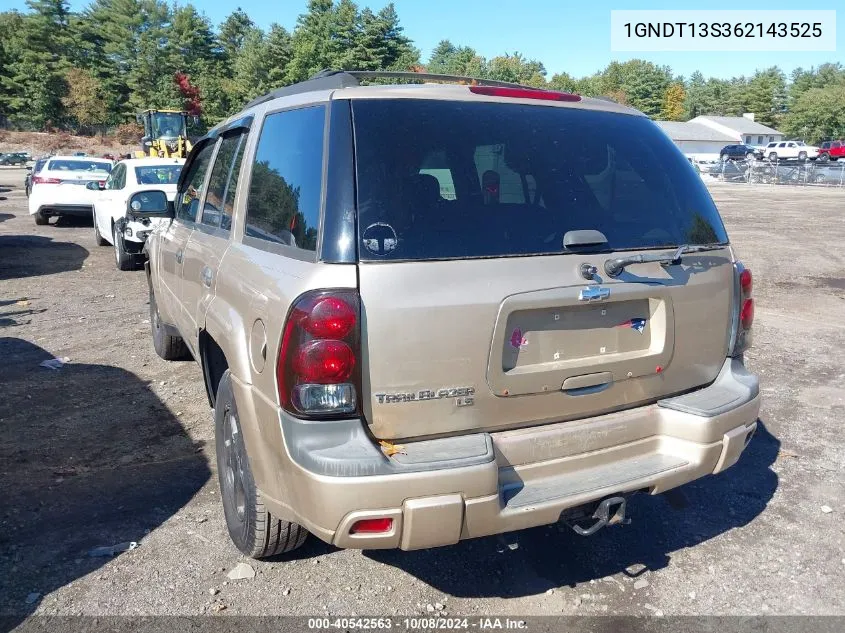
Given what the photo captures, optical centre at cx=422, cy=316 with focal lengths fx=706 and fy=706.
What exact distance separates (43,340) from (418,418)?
230 inches

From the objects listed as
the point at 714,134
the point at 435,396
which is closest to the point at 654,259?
the point at 435,396

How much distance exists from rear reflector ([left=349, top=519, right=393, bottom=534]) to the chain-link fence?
37.4 metres

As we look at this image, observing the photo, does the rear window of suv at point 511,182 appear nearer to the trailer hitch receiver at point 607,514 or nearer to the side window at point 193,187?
the trailer hitch receiver at point 607,514

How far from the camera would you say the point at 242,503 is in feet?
10.6

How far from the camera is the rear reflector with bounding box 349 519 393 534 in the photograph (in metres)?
2.43

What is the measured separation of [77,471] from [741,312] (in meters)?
3.77

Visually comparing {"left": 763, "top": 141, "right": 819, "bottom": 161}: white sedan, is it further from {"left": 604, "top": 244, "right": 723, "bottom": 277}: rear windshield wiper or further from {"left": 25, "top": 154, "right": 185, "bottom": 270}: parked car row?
{"left": 604, "top": 244, "right": 723, "bottom": 277}: rear windshield wiper

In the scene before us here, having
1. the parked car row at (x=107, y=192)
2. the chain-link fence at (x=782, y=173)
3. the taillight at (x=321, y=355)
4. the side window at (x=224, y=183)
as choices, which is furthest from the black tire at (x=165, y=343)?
the chain-link fence at (x=782, y=173)

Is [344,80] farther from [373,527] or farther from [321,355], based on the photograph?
[373,527]

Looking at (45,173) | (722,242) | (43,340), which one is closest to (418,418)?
(722,242)

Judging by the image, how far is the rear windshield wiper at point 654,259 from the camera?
2721 mm

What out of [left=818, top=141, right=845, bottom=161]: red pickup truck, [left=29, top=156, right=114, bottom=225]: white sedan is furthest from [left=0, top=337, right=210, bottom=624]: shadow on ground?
[left=818, top=141, right=845, bottom=161]: red pickup truck

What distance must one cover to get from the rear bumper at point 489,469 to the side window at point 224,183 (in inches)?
44.5

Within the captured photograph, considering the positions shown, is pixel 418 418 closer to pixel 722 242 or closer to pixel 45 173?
pixel 722 242
